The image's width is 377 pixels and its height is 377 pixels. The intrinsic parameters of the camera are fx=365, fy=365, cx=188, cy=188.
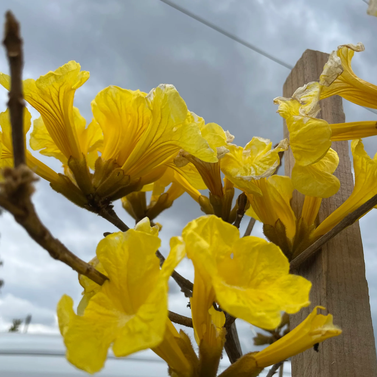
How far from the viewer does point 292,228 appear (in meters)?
0.39

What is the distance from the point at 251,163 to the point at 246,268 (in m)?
0.16

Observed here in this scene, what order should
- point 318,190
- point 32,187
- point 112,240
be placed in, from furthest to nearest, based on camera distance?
point 318,190, point 112,240, point 32,187

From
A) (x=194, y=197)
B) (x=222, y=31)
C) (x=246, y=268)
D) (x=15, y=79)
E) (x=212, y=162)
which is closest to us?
(x=15, y=79)

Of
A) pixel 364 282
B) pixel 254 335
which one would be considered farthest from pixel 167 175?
pixel 254 335

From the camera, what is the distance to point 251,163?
36cm

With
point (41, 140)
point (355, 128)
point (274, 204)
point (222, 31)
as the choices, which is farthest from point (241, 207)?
point (222, 31)

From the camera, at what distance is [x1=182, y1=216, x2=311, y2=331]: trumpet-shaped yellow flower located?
0.20m

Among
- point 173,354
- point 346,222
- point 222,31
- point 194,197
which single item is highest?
point 222,31

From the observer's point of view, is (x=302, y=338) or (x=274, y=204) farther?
(x=274, y=204)

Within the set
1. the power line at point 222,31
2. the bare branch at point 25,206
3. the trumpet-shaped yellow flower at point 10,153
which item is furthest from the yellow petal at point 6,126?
the power line at point 222,31

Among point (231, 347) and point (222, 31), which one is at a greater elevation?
point (222, 31)

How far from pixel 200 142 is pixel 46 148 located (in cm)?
22

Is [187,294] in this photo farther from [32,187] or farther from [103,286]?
[32,187]

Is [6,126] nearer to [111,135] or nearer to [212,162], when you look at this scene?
[111,135]
